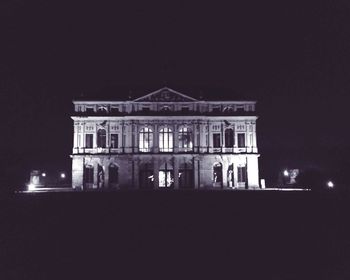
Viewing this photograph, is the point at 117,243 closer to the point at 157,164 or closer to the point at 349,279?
the point at 349,279

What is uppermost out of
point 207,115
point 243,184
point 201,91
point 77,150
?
point 201,91

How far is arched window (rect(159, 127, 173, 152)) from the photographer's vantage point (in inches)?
1877

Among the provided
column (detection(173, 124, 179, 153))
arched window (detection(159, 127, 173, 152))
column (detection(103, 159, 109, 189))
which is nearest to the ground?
column (detection(103, 159, 109, 189))

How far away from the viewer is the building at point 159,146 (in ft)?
155

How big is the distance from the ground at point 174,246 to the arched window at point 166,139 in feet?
102

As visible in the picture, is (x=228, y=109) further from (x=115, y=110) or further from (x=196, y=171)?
(x=115, y=110)

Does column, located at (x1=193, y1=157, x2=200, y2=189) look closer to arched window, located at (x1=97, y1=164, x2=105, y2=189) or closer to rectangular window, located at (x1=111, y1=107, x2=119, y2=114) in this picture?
arched window, located at (x1=97, y1=164, x2=105, y2=189)

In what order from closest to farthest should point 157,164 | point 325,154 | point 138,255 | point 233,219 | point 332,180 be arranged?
point 138,255
point 233,219
point 332,180
point 157,164
point 325,154

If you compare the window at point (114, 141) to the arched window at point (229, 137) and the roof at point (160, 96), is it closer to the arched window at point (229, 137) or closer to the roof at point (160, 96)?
the roof at point (160, 96)

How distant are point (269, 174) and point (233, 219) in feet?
185

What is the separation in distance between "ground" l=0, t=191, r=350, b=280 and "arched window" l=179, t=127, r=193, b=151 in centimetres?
3150

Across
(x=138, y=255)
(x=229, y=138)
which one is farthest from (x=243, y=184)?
(x=138, y=255)

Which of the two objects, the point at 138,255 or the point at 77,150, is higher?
the point at 77,150

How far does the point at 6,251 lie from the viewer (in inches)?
380
